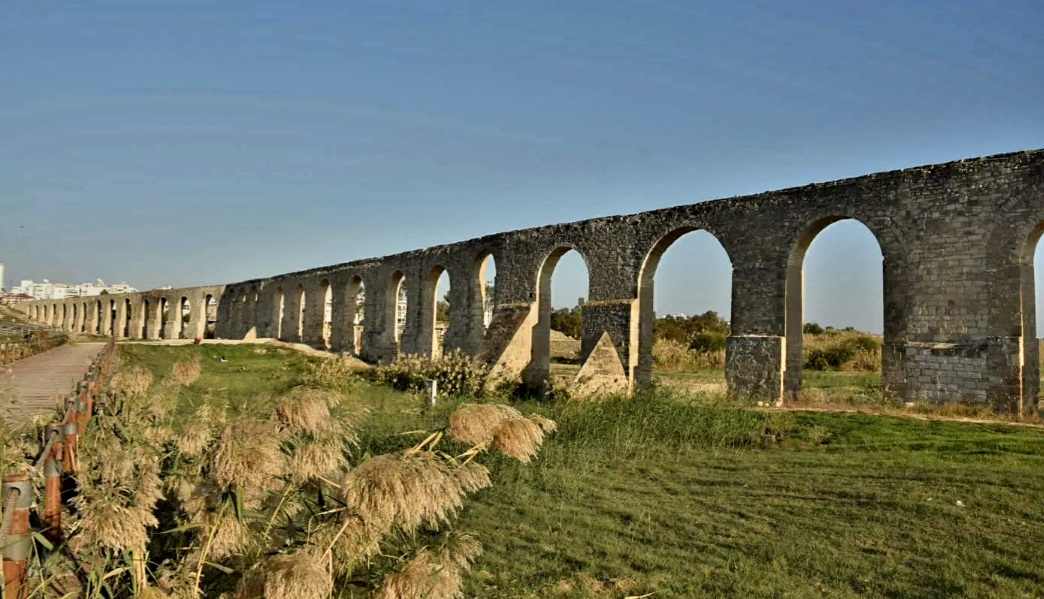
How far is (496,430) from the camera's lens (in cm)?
278

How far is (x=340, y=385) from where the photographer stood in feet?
39.9

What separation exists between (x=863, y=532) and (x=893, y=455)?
2.68 m

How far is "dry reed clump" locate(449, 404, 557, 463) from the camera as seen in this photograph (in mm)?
2721

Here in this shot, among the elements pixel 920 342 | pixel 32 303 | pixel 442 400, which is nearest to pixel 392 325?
pixel 442 400

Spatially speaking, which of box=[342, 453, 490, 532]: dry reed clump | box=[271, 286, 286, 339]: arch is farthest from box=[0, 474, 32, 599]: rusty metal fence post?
box=[271, 286, 286, 339]: arch

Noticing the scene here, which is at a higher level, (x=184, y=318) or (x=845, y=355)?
(x=184, y=318)

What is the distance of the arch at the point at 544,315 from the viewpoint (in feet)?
53.6

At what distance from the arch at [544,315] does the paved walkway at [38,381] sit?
8.37 m

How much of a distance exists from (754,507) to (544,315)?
11921 mm

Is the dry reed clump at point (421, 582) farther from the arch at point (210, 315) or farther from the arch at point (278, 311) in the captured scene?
the arch at point (210, 315)

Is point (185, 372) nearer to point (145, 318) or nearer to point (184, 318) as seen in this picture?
point (184, 318)

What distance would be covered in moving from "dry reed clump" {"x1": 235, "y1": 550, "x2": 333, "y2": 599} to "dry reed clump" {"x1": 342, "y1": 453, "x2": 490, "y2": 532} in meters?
0.21

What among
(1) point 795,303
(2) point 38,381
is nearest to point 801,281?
(1) point 795,303

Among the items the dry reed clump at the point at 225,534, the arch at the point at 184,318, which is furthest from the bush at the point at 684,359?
the arch at the point at 184,318
